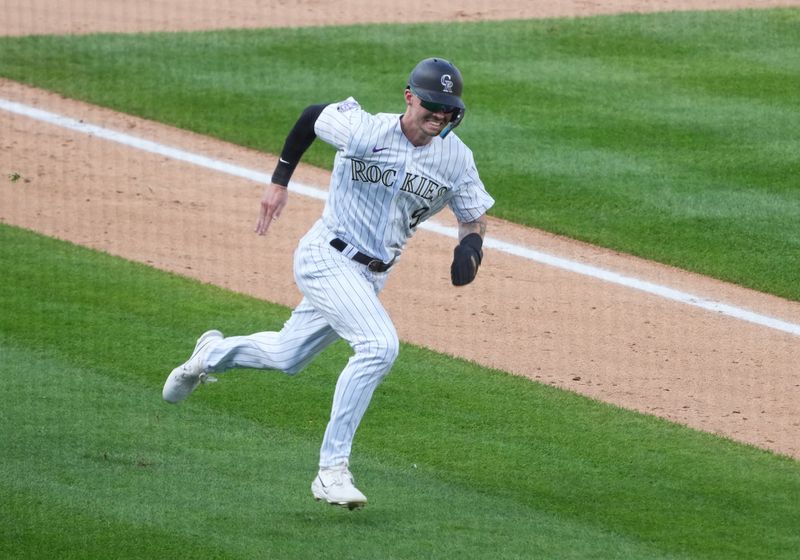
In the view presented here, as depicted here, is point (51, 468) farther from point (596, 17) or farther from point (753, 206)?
point (596, 17)

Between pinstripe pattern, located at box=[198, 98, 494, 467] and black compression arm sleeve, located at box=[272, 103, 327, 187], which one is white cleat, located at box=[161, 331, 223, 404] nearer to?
pinstripe pattern, located at box=[198, 98, 494, 467]

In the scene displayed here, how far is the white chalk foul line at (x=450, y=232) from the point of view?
892 cm

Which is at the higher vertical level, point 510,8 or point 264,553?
point 510,8

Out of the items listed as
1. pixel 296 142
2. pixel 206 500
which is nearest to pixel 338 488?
pixel 206 500

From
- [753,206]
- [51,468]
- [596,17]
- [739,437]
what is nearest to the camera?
[51,468]

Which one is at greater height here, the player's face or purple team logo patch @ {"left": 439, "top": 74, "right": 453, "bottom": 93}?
purple team logo patch @ {"left": 439, "top": 74, "right": 453, "bottom": 93}

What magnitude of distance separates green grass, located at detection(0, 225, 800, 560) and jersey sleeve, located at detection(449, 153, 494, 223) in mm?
1119

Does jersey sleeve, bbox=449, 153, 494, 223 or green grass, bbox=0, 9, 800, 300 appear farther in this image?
green grass, bbox=0, 9, 800, 300

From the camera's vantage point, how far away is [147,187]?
11.0 metres

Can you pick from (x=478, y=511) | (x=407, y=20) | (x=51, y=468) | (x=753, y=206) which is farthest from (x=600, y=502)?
(x=407, y=20)

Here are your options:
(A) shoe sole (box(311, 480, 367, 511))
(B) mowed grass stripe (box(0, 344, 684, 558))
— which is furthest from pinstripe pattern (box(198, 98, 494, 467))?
(B) mowed grass stripe (box(0, 344, 684, 558))

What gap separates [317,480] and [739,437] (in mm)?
2319

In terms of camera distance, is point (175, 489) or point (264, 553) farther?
point (175, 489)

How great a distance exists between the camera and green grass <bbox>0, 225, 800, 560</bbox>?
5.54 metres
